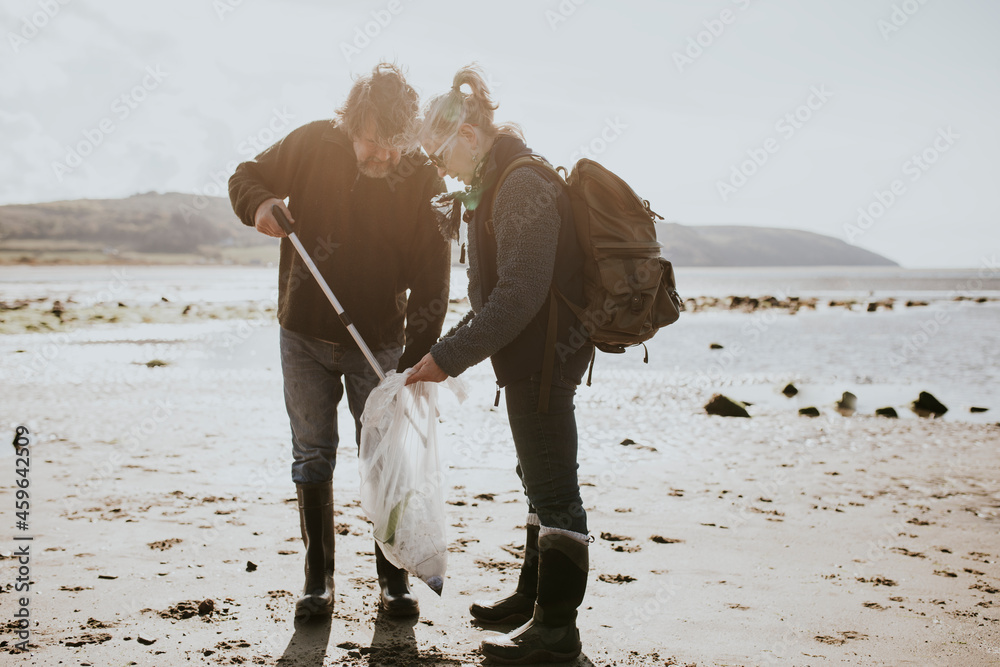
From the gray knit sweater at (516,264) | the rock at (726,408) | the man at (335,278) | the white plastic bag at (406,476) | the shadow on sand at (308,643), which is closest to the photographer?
the gray knit sweater at (516,264)

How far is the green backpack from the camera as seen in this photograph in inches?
94.4

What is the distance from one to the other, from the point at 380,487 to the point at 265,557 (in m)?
1.19

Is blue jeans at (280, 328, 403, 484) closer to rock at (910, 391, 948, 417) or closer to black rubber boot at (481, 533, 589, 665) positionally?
black rubber boot at (481, 533, 589, 665)

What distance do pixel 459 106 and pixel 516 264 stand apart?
1.99 ft

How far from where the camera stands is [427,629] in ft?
9.48

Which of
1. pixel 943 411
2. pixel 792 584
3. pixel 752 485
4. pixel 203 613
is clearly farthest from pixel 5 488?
pixel 943 411

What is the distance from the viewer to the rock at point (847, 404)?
27.8 ft

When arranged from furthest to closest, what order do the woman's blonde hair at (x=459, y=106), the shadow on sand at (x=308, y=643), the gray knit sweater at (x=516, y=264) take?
1. the shadow on sand at (x=308, y=643)
2. the woman's blonde hair at (x=459, y=106)
3. the gray knit sweater at (x=516, y=264)

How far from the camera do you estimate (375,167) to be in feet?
9.87

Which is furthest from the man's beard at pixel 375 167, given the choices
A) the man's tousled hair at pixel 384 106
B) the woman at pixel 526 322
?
the woman at pixel 526 322

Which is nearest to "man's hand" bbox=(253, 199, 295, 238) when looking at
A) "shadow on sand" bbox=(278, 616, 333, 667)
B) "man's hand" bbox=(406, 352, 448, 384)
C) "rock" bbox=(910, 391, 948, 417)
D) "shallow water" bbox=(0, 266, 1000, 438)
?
"man's hand" bbox=(406, 352, 448, 384)

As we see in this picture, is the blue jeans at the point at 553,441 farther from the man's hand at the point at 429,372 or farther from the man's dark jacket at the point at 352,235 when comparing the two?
the man's dark jacket at the point at 352,235

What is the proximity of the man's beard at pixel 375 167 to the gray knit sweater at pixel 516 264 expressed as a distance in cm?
82

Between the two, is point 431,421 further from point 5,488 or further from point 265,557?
point 5,488
